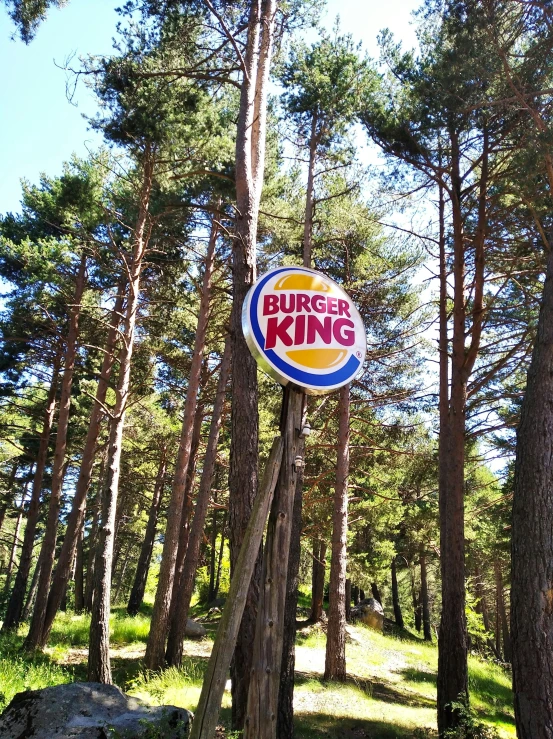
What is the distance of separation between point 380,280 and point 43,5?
886cm

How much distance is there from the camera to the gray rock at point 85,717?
181 inches

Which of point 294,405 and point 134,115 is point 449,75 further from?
point 294,405

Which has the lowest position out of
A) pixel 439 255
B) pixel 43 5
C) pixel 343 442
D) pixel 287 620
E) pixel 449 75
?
pixel 287 620

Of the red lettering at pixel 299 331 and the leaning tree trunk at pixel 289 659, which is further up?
the red lettering at pixel 299 331

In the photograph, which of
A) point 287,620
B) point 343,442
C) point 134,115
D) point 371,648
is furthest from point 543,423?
point 371,648

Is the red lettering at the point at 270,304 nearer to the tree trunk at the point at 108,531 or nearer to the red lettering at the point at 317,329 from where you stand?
the red lettering at the point at 317,329

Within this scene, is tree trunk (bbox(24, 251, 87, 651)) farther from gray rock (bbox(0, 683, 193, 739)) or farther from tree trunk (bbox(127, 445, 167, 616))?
gray rock (bbox(0, 683, 193, 739))

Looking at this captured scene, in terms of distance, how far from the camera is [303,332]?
3.41 meters

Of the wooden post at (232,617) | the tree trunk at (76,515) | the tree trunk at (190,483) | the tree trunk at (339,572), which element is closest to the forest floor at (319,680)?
the tree trunk at (339,572)

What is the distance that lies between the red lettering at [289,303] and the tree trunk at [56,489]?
9362 millimetres

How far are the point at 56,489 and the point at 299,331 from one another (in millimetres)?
12244

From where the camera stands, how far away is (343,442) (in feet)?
41.9

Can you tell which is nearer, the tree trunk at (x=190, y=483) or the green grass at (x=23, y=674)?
the green grass at (x=23, y=674)

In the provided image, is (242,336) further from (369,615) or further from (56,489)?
(369,615)
